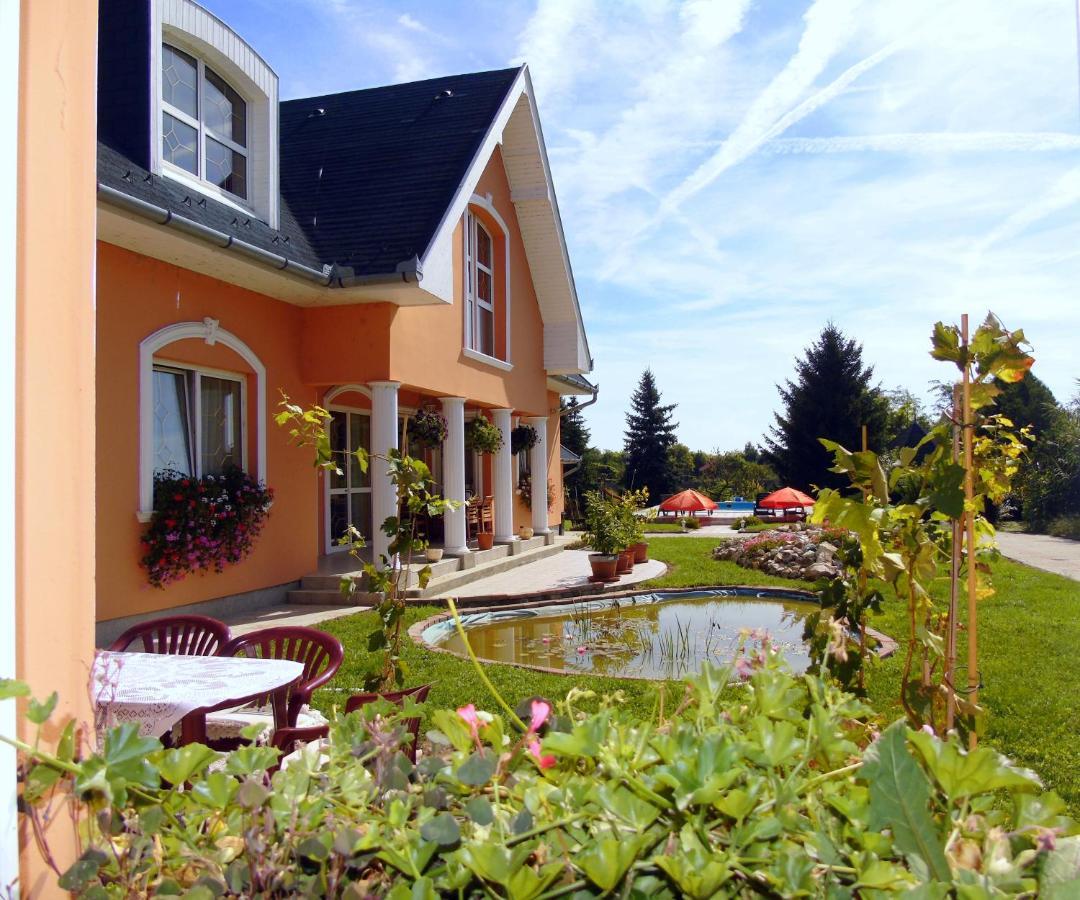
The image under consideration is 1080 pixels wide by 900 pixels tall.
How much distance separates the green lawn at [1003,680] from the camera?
485 centimetres

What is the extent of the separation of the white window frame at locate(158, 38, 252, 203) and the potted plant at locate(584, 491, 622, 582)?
22.4 ft

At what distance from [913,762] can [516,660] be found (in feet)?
23.7

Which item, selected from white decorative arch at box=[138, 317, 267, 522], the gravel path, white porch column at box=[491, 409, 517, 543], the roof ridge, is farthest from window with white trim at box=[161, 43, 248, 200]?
the gravel path

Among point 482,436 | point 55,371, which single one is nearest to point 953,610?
point 55,371

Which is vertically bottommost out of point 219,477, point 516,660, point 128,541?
point 516,660

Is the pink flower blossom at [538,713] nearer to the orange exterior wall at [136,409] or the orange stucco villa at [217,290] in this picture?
the orange stucco villa at [217,290]

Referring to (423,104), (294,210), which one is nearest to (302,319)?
(294,210)

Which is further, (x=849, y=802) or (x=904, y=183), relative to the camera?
(x=904, y=183)

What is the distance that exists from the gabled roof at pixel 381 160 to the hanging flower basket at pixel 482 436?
13.7ft

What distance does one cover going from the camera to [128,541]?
789cm

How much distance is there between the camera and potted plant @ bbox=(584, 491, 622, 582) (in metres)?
12.5

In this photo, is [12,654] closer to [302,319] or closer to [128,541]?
[128,541]

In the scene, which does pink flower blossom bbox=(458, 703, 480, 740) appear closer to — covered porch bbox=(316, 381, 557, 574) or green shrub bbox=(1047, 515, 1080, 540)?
covered porch bbox=(316, 381, 557, 574)

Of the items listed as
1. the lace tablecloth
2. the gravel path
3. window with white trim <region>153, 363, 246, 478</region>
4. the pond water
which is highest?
window with white trim <region>153, 363, 246, 478</region>
